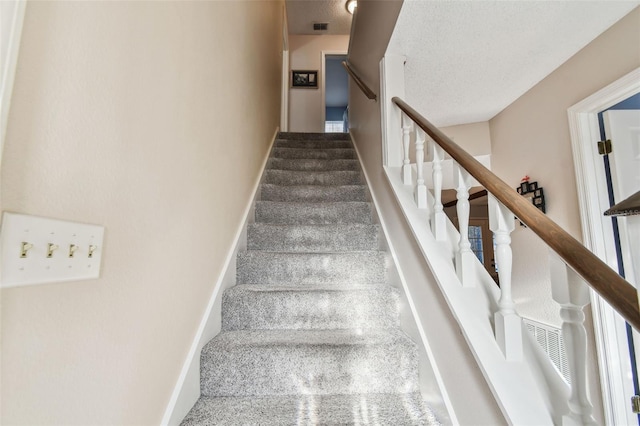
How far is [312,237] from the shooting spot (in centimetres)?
199

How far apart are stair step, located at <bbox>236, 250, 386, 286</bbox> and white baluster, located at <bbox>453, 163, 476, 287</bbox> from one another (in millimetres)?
654

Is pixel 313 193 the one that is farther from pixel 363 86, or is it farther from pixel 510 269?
pixel 510 269

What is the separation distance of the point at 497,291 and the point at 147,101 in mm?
1268

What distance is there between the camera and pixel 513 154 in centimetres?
270

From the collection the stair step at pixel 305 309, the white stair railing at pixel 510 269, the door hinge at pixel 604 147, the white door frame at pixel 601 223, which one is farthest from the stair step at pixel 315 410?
the door hinge at pixel 604 147

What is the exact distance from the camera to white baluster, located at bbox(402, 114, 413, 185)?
5.44ft

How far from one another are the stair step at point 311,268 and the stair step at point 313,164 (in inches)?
52.9

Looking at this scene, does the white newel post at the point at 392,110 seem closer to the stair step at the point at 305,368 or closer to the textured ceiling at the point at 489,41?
the textured ceiling at the point at 489,41

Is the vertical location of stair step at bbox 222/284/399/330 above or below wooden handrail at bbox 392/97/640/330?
below

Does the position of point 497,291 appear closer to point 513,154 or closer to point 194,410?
point 194,410

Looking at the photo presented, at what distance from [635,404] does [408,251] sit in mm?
1565

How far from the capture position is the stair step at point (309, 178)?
8.72 ft

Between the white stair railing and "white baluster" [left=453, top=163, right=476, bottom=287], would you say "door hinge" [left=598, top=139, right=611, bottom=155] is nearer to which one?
the white stair railing

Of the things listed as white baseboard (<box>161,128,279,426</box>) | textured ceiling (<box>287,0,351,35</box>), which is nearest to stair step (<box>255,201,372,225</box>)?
white baseboard (<box>161,128,279,426</box>)
